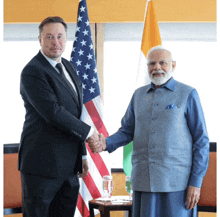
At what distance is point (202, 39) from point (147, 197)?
271cm

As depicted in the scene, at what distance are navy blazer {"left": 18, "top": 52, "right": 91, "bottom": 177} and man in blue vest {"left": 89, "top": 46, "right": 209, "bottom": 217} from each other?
0.40 m

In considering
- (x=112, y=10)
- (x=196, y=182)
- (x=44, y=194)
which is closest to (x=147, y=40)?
(x=112, y=10)

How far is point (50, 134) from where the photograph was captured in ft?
6.25

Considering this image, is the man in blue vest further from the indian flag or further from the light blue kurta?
the indian flag

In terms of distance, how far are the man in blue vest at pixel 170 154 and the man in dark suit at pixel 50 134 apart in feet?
1.29

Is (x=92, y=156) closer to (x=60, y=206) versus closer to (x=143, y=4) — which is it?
(x=60, y=206)

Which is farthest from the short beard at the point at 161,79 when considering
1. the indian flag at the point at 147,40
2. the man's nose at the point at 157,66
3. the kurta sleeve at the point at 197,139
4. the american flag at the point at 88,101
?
the american flag at the point at 88,101

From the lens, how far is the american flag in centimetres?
327

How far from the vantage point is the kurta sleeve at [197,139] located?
1.84 metres

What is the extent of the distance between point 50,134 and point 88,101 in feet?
4.54

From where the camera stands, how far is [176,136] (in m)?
1.86

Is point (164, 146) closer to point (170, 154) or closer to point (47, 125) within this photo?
point (170, 154)

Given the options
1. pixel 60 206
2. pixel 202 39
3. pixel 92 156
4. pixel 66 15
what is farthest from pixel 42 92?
pixel 202 39

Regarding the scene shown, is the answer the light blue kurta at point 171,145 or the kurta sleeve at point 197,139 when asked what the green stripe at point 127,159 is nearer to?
the light blue kurta at point 171,145
